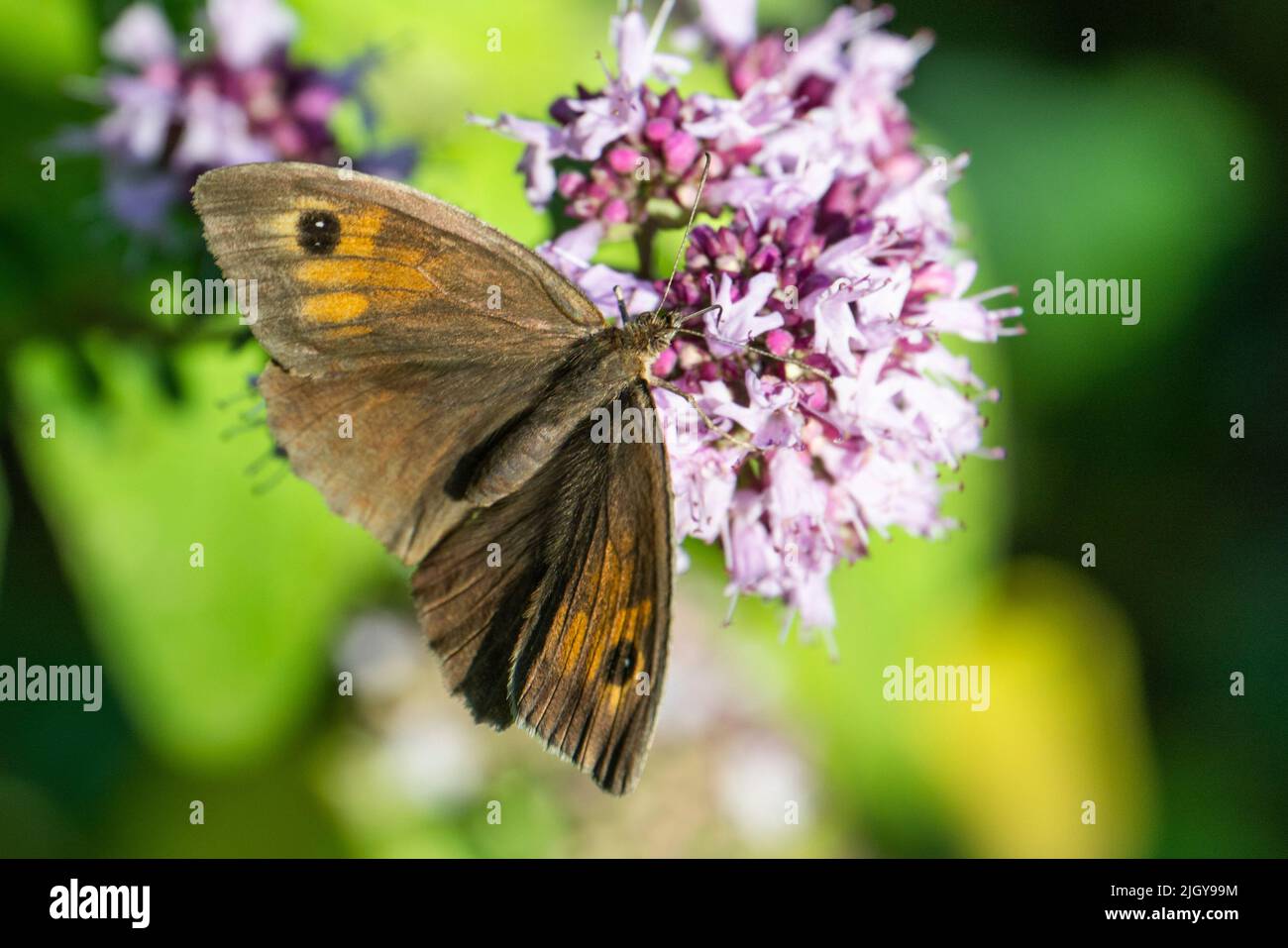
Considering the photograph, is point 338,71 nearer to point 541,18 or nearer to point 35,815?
point 541,18

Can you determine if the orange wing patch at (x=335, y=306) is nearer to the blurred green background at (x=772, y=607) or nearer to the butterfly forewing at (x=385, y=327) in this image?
the butterfly forewing at (x=385, y=327)

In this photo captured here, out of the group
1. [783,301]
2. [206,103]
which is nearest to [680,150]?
[783,301]

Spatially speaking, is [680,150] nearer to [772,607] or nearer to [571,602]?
[571,602]

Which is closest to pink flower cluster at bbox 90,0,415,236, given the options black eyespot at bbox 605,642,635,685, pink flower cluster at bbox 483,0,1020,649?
pink flower cluster at bbox 483,0,1020,649

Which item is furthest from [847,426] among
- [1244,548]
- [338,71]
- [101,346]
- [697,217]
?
[1244,548]

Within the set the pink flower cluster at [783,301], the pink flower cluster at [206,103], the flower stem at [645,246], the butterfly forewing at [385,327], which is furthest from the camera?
the pink flower cluster at [206,103]

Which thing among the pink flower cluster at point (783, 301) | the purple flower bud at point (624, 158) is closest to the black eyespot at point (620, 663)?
the pink flower cluster at point (783, 301)
